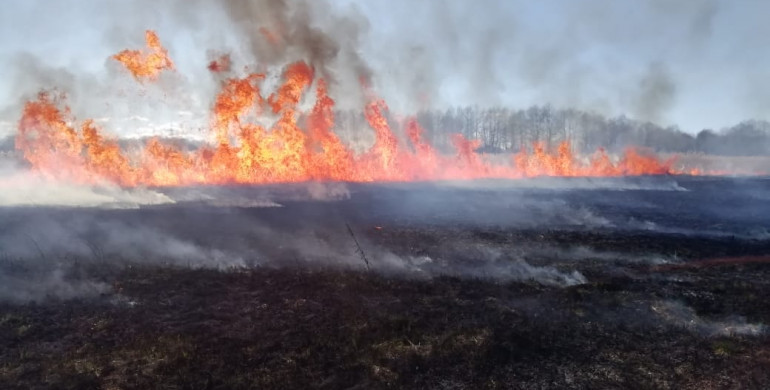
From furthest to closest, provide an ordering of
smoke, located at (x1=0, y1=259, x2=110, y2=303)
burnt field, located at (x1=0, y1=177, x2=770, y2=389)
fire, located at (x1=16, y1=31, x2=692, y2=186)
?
1. fire, located at (x1=16, y1=31, x2=692, y2=186)
2. smoke, located at (x1=0, y1=259, x2=110, y2=303)
3. burnt field, located at (x1=0, y1=177, x2=770, y2=389)

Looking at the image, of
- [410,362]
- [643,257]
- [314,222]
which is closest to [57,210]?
[314,222]

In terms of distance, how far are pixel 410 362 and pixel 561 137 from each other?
426 ft

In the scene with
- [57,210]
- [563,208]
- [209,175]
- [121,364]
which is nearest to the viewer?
[121,364]

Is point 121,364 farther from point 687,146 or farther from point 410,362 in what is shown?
point 687,146

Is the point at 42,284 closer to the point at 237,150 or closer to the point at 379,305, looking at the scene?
the point at 379,305

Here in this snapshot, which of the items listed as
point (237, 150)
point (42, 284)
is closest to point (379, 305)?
point (42, 284)

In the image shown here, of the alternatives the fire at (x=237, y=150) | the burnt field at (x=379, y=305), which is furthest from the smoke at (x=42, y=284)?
the fire at (x=237, y=150)

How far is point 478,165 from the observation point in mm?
83562

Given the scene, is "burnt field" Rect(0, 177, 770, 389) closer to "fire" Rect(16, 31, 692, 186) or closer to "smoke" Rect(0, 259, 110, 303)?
"smoke" Rect(0, 259, 110, 303)

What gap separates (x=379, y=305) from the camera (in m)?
14.6

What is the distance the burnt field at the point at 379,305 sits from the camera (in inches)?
402

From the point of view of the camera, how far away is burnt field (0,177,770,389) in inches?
402

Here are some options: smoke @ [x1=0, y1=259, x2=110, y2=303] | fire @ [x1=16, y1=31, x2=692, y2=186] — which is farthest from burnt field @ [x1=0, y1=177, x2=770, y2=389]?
fire @ [x1=16, y1=31, x2=692, y2=186]

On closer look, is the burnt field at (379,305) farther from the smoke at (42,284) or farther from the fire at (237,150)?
the fire at (237,150)
